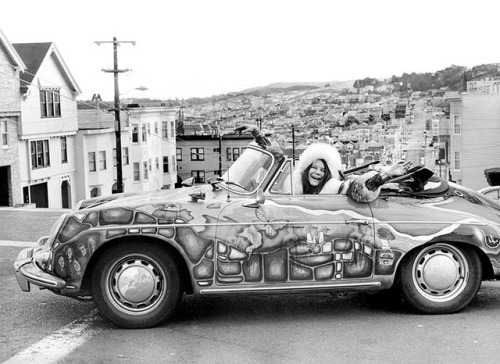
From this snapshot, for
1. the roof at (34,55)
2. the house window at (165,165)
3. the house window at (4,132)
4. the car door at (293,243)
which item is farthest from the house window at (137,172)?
the car door at (293,243)

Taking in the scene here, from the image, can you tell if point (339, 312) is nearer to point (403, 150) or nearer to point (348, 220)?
point (348, 220)

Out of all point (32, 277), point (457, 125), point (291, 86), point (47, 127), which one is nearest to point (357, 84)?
point (291, 86)

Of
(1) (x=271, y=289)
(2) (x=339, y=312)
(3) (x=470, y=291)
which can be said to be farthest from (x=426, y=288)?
(1) (x=271, y=289)

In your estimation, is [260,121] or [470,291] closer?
[470,291]

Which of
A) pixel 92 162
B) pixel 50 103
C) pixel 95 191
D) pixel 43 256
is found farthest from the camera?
pixel 95 191

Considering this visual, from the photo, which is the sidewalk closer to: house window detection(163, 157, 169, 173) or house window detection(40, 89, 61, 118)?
house window detection(40, 89, 61, 118)

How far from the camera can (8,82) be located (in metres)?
38.2

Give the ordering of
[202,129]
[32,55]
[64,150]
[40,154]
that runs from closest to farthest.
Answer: [202,129] → [40,154] → [32,55] → [64,150]

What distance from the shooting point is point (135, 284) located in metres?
6.26

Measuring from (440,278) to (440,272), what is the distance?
5cm

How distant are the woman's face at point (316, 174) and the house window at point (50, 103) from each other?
36.8 metres

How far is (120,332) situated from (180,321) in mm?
574

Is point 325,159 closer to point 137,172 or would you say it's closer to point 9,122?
point 9,122

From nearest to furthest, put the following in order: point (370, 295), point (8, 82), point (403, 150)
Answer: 1. point (370, 295)
2. point (403, 150)
3. point (8, 82)
